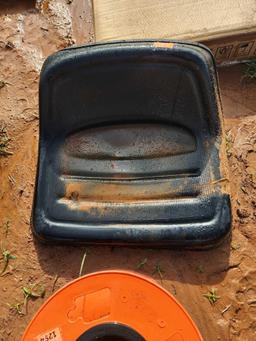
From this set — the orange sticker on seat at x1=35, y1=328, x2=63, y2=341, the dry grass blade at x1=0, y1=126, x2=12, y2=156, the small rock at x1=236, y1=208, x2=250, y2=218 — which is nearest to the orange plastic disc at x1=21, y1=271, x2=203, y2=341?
the orange sticker on seat at x1=35, y1=328, x2=63, y2=341

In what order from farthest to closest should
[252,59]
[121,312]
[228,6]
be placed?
[252,59] < [228,6] < [121,312]

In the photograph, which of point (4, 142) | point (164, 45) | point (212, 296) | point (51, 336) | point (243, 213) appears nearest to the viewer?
point (51, 336)

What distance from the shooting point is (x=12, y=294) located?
2.24 meters

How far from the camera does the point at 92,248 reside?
225cm

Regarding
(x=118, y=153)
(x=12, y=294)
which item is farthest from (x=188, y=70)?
(x=12, y=294)

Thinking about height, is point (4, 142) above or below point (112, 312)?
above

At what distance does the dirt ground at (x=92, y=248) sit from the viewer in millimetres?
2137

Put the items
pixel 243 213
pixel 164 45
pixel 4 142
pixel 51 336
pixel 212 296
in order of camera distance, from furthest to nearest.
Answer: pixel 4 142 → pixel 243 213 → pixel 212 296 → pixel 164 45 → pixel 51 336

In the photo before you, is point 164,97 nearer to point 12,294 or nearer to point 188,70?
point 188,70

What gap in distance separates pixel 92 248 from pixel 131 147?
51 centimetres

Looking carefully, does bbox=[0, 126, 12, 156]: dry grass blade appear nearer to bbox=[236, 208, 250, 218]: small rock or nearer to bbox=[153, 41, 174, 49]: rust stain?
bbox=[153, 41, 174, 49]: rust stain

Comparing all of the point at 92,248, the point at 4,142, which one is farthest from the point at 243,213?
the point at 4,142

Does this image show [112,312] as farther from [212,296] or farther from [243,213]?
[243,213]

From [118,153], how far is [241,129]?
65cm
